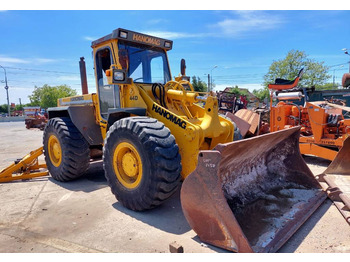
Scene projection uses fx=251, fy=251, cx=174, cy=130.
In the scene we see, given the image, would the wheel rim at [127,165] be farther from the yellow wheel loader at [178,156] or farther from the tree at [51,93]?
the tree at [51,93]

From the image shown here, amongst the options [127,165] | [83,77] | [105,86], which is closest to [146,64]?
[105,86]

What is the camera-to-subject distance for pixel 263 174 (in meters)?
3.96

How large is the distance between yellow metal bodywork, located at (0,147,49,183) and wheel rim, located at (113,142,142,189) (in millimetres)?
2838

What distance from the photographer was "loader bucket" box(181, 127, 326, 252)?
2.53 m

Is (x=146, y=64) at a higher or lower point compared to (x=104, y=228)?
higher

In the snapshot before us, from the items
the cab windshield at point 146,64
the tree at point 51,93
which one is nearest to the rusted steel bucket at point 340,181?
the cab windshield at point 146,64

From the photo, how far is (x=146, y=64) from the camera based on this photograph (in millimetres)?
4848

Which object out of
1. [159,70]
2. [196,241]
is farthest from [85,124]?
[196,241]

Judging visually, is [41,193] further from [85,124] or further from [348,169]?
[348,169]

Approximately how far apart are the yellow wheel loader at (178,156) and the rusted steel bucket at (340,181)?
0.68 feet

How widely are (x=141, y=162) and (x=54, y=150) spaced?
115 inches

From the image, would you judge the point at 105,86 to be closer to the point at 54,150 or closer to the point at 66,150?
the point at 66,150

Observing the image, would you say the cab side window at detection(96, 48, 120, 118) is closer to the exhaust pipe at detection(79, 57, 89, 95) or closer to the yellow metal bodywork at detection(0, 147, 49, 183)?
the exhaust pipe at detection(79, 57, 89, 95)

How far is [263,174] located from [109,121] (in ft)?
9.00
